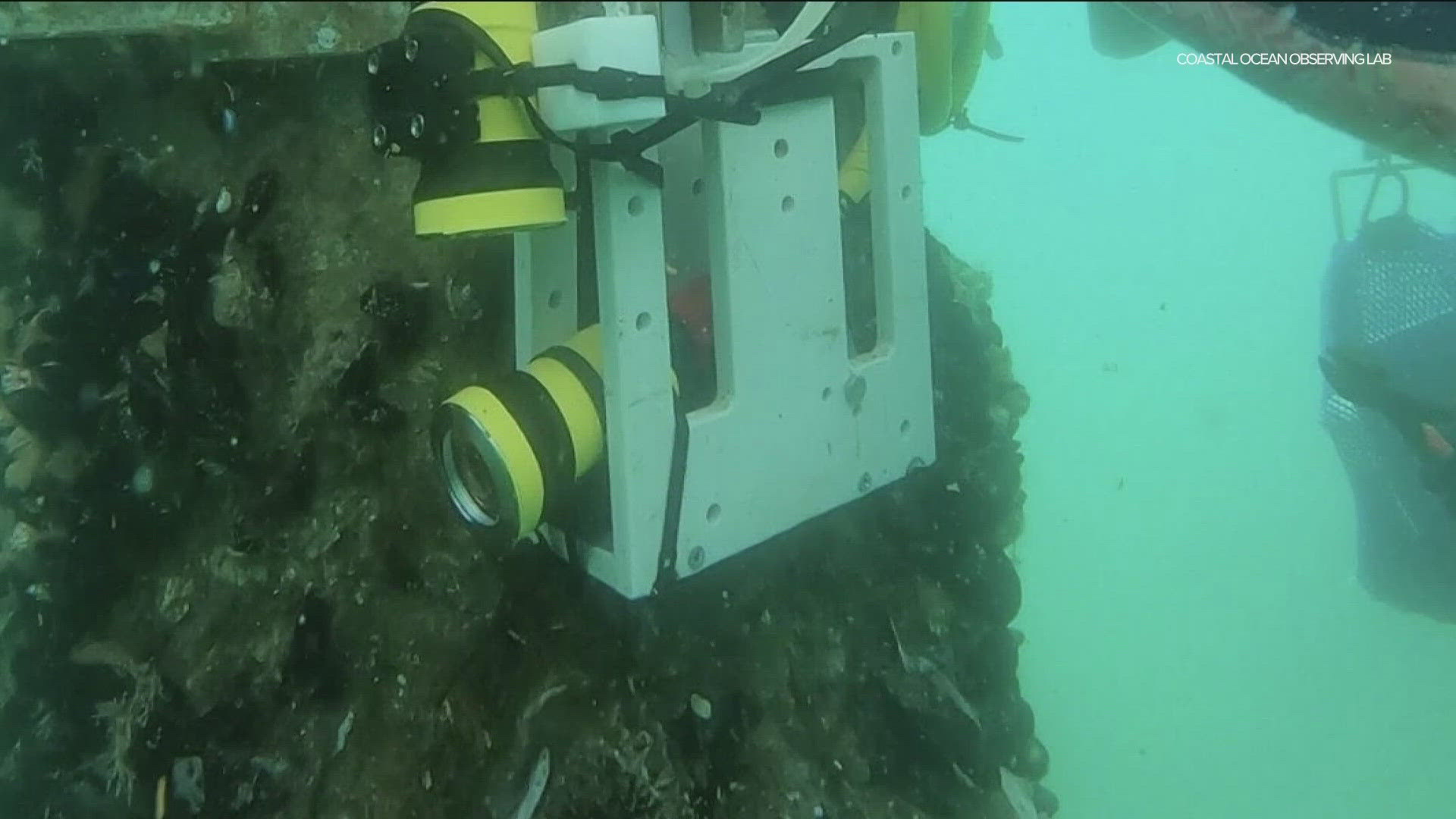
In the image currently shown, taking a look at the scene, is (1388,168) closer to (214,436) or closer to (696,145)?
(696,145)

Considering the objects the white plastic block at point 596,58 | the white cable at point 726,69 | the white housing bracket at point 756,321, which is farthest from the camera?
the white housing bracket at point 756,321

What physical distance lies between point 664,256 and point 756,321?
0.19 meters

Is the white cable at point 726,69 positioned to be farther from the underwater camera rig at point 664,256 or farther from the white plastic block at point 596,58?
the white plastic block at point 596,58

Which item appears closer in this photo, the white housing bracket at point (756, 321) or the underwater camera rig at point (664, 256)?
the underwater camera rig at point (664, 256)

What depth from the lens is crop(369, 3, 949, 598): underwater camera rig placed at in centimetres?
119

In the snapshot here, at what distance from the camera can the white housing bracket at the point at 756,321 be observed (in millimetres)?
1444

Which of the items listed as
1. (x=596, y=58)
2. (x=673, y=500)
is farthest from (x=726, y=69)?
(x=673, y=500)

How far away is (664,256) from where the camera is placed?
1604 millimetres

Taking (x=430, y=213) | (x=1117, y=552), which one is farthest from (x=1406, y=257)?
Result: (x=430, y=213)

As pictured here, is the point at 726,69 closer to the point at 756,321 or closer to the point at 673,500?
the point at 756,321

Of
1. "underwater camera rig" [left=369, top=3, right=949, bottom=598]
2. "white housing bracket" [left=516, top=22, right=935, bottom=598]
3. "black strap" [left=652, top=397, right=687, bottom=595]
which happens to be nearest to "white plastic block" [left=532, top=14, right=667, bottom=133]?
"underwater camera rig" [left=369, top=3, right=949, bottom=598]

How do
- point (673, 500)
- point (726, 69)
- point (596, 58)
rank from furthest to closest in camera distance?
1. point (673, 500)
2. point (726, 69)
3. point (596, 58)

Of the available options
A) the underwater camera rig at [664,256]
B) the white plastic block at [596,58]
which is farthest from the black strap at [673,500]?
the white plastic block at [596,58]

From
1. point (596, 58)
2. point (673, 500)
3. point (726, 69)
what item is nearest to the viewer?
point (596, 58)
